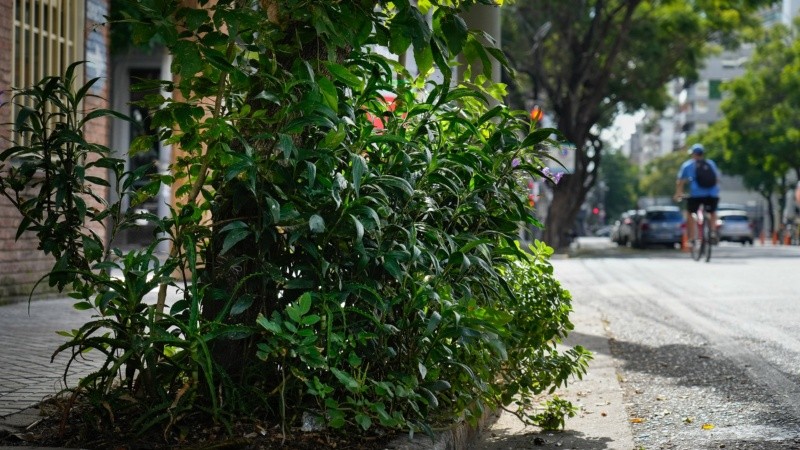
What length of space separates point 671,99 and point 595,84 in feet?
48.0

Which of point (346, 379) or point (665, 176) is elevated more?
point (665, 176)

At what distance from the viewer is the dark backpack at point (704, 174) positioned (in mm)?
20469

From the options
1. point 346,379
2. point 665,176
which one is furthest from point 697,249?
point 665,176

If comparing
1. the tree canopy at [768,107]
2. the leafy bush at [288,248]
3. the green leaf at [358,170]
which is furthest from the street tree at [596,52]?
the green leaf at [358,170]

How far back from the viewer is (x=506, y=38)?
41062 millimetres

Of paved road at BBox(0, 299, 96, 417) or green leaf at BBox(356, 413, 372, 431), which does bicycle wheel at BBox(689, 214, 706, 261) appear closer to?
paved road at BBox(0, 299, 96, 417)

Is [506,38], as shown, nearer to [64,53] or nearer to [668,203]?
[64,53]

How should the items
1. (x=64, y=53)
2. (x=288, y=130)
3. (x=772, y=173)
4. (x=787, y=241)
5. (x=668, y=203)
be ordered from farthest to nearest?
(x=668, y=203) < (x=772, y=173) < (x=787, y=241) < (x=64, y=53) < (x=288, y=130)

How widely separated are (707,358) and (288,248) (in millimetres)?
4496

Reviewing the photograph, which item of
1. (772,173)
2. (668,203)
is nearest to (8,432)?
(772,173)

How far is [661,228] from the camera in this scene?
144 ft

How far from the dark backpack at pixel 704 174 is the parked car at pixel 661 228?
22.9 meters

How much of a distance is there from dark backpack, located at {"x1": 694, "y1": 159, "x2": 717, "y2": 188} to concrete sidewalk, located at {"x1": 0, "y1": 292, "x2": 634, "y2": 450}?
12697 millimetres

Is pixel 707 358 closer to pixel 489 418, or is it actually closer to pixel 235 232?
pixel 489 418
